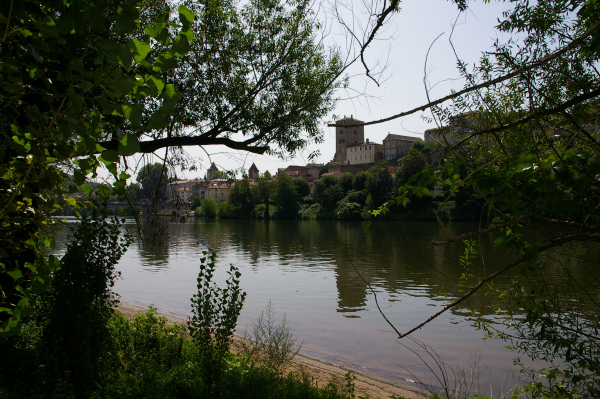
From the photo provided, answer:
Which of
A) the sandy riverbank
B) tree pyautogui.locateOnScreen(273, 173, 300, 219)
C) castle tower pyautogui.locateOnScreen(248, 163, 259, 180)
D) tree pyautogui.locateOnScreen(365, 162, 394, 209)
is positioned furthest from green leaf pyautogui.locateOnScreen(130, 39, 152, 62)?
tree pyautogui.locateOnScreen(273, 173, 300, 219)

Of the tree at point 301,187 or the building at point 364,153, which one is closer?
the tree at point 301,187

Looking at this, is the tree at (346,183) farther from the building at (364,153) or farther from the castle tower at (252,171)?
the castle tower at (252,171)

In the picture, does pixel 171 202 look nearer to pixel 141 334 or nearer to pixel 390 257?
pixel 141 334

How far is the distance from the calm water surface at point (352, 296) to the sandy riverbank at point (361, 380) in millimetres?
344

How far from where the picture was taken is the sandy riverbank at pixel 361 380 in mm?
6547

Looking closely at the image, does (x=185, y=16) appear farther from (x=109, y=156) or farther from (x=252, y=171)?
(x=252, y=171)

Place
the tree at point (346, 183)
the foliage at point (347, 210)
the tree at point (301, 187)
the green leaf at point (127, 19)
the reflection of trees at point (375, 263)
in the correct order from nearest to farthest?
the green leaf at point (127, 19) → the reflection of trees at point (375, 263) → the foliage at point (347, 210) → the tree at point (346, 183) → the tree at point (301, 187)

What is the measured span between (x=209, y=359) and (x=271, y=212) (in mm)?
71663

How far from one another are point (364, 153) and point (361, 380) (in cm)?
10255

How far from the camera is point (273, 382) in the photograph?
4812 millimetres

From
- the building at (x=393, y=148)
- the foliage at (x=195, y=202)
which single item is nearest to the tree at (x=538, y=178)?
the foliage at (x=195, y=202)

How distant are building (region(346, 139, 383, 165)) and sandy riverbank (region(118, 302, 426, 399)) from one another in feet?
319

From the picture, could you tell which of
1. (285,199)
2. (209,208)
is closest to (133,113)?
(285,199)

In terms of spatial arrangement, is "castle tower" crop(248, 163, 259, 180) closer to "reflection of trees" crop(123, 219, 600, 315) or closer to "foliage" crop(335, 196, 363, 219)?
"reflection of trees" crop(123, 219, 600, 315)
